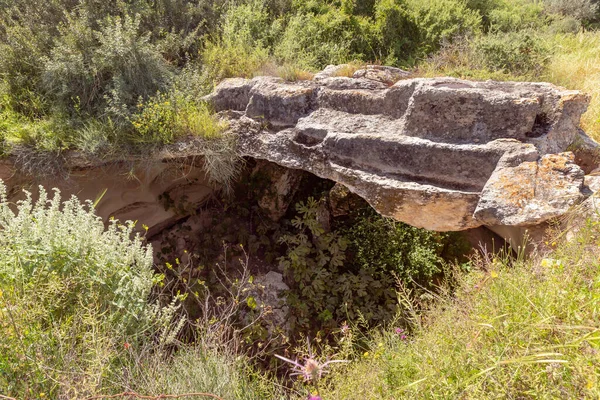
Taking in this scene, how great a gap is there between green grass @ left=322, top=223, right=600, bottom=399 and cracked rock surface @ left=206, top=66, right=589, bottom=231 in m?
0.46

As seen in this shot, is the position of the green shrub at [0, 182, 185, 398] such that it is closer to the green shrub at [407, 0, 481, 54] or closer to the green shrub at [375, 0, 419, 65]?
the green shrub at [375, 0, 419, 65]

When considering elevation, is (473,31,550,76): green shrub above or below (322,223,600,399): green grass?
above

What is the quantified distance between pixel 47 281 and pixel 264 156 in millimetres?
2041

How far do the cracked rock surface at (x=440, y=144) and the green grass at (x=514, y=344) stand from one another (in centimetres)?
46

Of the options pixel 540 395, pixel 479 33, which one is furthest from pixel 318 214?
pixel 479 33

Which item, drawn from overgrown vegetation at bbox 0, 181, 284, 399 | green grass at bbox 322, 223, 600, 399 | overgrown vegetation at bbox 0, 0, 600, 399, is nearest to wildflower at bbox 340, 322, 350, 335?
overgrown vegetation at bbox 0, 0, 600, 399

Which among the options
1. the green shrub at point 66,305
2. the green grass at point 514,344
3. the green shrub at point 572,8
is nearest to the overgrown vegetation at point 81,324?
the green shrub at point 66,305

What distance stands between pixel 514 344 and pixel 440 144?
164 centimetres

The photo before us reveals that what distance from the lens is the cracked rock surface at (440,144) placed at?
2848 millimetres

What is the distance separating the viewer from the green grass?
180 cm

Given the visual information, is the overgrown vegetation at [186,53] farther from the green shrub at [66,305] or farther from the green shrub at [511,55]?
the green shrub at [66,305]

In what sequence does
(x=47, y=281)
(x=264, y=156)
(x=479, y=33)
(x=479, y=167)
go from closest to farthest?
(x=47, y=281) → (x=479, y=167) → (x=264, y=156) → (x=479, y=33)

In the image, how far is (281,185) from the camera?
4.78m

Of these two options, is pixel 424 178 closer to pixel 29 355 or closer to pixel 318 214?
pixel 318 214
